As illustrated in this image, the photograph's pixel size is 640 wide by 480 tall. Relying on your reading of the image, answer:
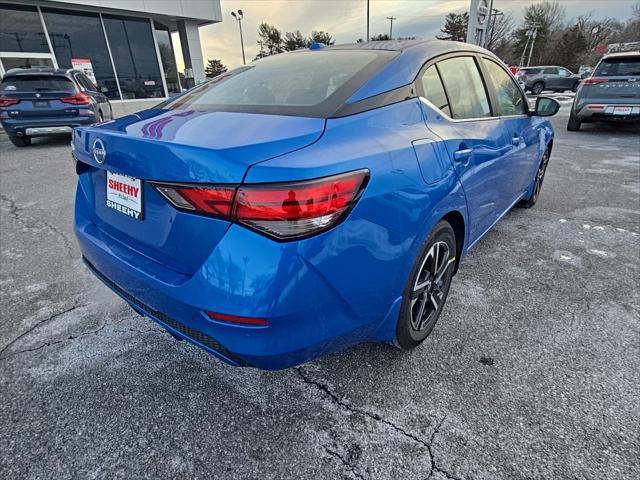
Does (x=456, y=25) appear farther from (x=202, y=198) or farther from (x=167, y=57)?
(x=202, y=198)

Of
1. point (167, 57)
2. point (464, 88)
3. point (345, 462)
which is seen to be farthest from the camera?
point (167, 57)

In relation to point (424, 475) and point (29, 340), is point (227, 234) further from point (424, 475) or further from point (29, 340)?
point (29, 340)

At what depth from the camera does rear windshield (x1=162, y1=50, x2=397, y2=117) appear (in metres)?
1.67

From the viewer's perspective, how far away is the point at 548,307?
8.22 feet

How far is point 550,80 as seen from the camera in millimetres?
23859

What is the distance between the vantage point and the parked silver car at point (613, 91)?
8305 millimetres

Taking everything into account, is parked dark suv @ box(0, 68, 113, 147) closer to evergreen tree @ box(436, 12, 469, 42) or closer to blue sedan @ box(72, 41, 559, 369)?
blue sedan @ box(72, 41, 559, 369)

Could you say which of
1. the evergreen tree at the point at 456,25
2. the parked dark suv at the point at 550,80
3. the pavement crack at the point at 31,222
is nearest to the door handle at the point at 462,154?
the pavement crack at the point at 31,222

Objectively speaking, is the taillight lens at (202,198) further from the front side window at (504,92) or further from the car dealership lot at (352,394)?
the front side window at (504,92)

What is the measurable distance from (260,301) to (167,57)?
19.5 metres

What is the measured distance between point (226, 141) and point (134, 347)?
147 cm

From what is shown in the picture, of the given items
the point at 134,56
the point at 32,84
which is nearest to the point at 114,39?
the point at 134,56

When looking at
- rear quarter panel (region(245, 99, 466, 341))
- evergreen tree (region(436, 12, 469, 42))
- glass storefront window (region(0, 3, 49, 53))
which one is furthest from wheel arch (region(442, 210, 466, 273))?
evergreen tree (region(436, 12, 469, 42))

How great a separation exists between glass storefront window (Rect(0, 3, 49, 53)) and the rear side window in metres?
16.6
